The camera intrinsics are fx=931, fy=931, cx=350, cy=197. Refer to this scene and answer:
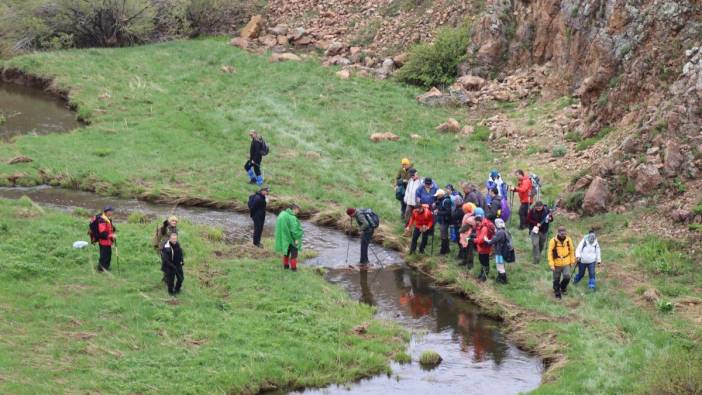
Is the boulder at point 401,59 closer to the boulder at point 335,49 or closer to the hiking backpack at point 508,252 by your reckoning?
the boulder at point 335,49

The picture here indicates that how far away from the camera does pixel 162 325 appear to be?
772 inches

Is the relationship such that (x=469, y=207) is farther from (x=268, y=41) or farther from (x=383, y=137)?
(x=268, y=41)

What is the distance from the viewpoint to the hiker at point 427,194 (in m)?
25.4

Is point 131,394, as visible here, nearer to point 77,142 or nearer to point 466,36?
point 77,142

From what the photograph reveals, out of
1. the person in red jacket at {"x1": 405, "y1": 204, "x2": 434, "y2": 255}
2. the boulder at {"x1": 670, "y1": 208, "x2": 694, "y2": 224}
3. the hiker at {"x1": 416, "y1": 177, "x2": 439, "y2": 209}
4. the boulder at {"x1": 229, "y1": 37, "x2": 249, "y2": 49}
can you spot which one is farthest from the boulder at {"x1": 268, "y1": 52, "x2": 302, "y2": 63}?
the boulder at {"x1": 670, "y1": 208, "x2": 694, "y2": 224}

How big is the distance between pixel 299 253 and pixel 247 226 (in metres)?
2.91

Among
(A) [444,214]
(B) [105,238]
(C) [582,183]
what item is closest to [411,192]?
(A) [444,214]

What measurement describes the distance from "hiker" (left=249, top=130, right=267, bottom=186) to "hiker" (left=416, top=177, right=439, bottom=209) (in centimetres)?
698

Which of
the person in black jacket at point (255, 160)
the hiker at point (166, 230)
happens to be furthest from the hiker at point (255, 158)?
the hiker at point (166, 230)

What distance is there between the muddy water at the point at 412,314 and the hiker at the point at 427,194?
68.9 inches

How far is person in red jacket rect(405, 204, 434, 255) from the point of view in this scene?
82.2 ft

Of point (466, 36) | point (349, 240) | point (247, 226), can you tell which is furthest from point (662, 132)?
point (466, 36)

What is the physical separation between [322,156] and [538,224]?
1178 centimetres

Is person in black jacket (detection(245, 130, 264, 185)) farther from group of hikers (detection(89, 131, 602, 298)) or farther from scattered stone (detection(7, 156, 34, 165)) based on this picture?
scattered stone (detection(7, 156, 34, 165))
